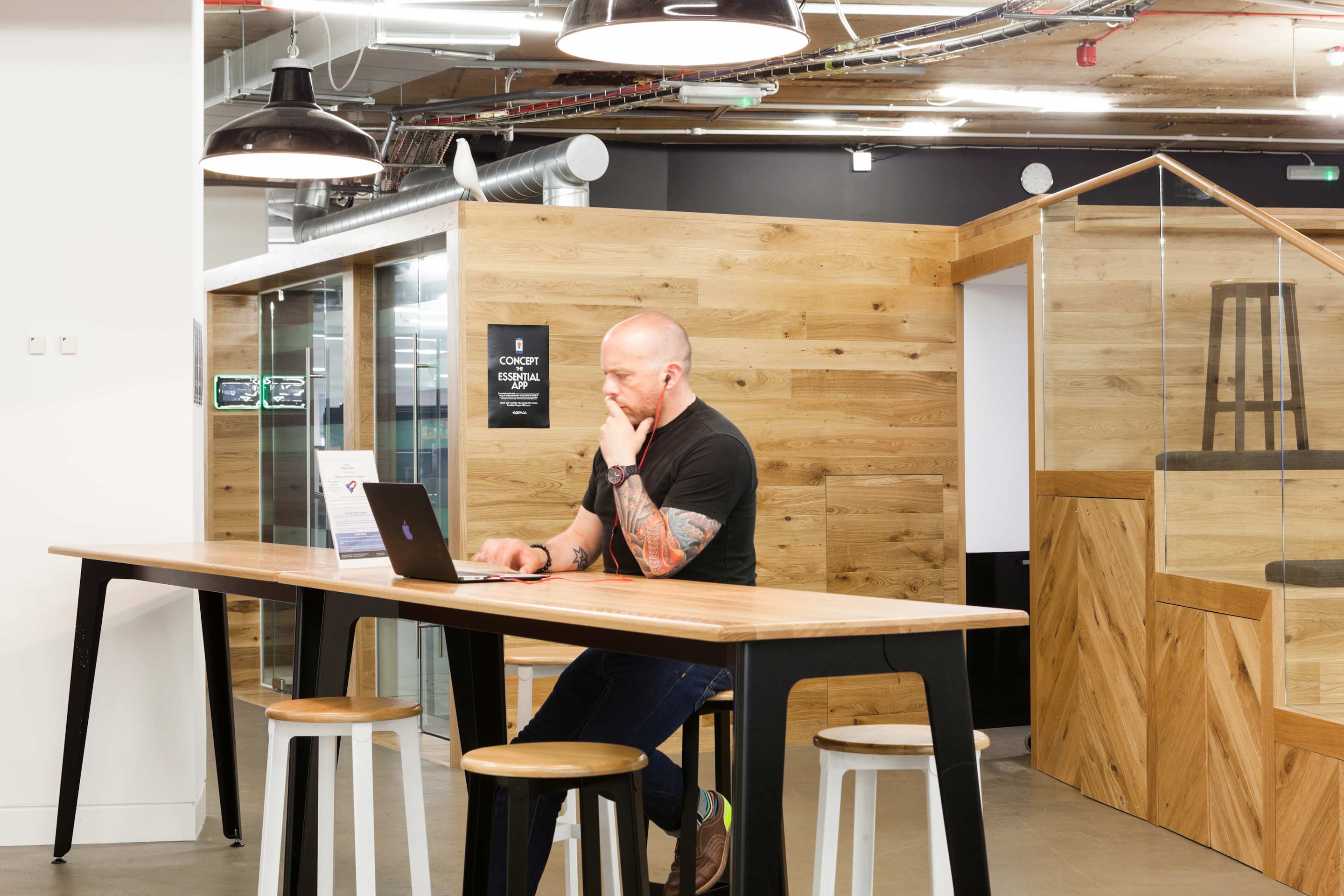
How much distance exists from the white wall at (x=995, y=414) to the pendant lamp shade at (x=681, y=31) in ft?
11.8

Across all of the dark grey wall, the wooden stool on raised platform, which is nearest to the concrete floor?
the wooden stool on raised platform

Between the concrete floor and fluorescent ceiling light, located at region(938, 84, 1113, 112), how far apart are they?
4547mm

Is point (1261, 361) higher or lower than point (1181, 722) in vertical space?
higher

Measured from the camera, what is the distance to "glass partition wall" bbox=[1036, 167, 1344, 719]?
4.05 meters

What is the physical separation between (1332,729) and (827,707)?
2618 millimetres

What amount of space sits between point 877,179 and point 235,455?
4887mm

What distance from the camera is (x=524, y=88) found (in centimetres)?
861

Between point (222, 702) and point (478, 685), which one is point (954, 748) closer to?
point (478, 685)

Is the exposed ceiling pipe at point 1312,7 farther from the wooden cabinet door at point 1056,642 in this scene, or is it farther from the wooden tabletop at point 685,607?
the wooden tabletop at point 685,607

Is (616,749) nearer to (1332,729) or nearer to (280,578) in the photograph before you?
(280,578)

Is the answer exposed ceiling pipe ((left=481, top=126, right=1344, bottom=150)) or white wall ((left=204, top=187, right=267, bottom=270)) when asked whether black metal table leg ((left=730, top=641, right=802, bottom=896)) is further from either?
white wall ((left=204, top=187, right=267, bottom=270))

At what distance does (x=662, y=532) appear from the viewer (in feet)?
10.00

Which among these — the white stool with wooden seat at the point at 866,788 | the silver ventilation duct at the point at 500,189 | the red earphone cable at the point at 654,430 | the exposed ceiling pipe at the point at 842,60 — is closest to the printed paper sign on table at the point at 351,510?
the red earphone cable at the point at 654,430

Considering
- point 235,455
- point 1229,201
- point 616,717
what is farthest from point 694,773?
point 235,455
